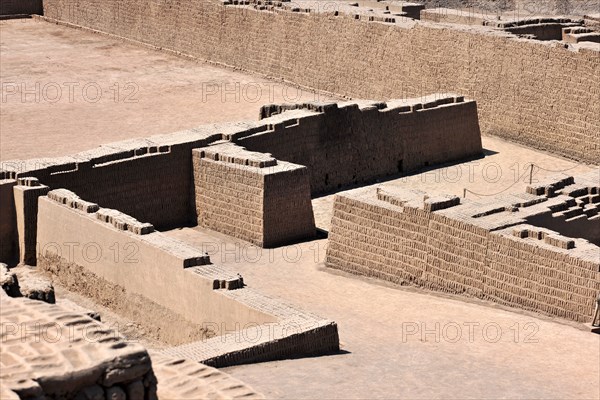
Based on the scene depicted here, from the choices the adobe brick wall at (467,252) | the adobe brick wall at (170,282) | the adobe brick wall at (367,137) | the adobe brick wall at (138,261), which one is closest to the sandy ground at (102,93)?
the adobe brick wall at (367,137)

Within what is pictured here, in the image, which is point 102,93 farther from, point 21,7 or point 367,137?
point 21,7

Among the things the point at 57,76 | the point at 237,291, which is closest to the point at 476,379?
the point at 237,291

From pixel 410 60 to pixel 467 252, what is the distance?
11.6 metres

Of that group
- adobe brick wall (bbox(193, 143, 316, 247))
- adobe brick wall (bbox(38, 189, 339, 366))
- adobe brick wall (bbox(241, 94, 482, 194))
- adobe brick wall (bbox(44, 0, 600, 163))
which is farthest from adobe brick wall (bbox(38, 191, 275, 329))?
adobe brick wall (bbox(44, 0, 600, 163))

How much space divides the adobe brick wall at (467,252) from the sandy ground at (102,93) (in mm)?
7972

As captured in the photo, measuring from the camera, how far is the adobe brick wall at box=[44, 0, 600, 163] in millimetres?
26891

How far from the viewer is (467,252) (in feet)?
62.5

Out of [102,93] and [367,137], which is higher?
[367,137]

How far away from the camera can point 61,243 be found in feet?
67.2

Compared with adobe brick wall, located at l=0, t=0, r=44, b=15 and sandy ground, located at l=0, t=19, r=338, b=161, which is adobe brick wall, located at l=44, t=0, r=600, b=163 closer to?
sandy ground, located at l=0, t=19, r=338, b=161

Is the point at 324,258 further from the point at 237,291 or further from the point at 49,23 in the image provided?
the point at 49,23

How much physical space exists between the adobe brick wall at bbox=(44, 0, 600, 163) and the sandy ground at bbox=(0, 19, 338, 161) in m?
0.60

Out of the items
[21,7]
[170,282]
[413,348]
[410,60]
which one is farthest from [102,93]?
[413,348]

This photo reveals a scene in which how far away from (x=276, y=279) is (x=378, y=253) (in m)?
1.54
